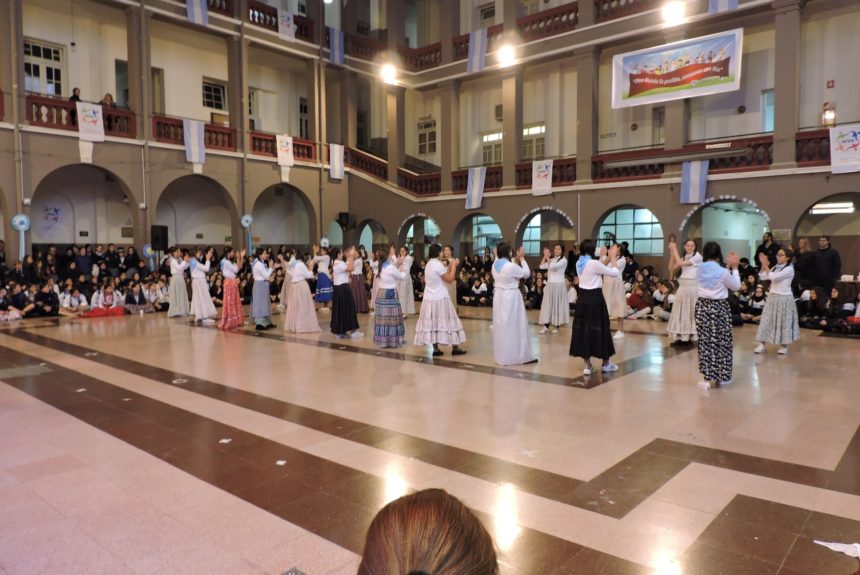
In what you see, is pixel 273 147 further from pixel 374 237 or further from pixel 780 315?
pixel 780 315

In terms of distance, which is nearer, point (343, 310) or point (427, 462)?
point (427, 462)

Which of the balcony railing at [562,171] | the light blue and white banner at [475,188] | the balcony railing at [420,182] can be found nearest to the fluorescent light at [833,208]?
the balcony railing at [562,171]

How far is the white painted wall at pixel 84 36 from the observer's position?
15074 mm

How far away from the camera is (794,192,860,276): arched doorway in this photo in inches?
524

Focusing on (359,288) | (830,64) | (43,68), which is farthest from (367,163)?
(830,64)

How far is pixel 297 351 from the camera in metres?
8.88

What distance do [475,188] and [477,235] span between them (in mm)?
2889

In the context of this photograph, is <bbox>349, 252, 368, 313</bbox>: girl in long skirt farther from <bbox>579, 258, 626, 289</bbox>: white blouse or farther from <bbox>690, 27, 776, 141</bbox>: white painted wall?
<bbox>690, 27, 776, 141</bbox>: white painted wall

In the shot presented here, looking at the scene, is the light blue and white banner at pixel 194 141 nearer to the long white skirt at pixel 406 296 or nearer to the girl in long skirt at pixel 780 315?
the long white skirt at pixel 406 296

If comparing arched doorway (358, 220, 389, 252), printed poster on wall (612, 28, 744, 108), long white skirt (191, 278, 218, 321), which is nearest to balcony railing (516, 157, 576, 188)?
printed poster on wall (612, 28, 744, 108)

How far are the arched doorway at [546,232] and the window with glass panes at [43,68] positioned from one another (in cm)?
1350

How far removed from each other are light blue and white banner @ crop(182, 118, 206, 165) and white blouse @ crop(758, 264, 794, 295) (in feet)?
45.6

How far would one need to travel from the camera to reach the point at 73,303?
44.9 ft

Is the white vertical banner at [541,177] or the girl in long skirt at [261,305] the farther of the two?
the white vertical banner at [541,177]
